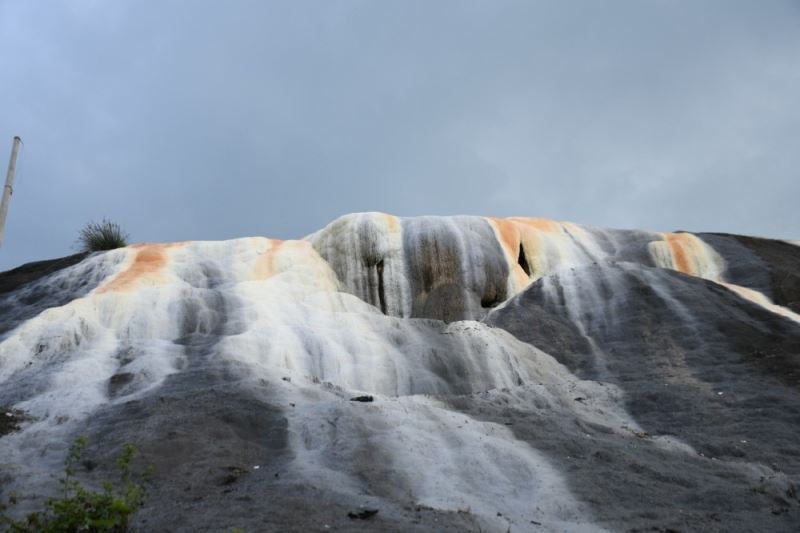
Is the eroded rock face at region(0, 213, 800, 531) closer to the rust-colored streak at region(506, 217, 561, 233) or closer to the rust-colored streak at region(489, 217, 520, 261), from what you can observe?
the rust-colored streak at region(489, 217, 520, 261)

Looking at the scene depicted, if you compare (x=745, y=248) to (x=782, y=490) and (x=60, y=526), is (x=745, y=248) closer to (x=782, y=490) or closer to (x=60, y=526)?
(x=782, y=490)

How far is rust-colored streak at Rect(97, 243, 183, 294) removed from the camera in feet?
64.3

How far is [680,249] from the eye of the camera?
27.2m

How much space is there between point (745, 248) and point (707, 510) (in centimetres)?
1959

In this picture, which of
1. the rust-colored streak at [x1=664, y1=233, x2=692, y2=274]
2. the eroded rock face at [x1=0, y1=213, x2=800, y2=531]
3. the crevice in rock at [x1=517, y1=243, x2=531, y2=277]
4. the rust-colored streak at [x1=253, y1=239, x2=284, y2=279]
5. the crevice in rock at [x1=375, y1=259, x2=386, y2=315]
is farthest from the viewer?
the crevice in rock at [x1=517, y1=243, x2=531, y2=277]

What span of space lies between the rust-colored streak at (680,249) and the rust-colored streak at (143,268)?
59.0 feet

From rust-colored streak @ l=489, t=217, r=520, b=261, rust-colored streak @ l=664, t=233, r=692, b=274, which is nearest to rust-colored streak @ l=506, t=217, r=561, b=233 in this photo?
rust-colored streak @ l=489, t=217, r=520, b=261

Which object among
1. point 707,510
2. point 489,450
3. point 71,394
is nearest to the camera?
point 707,510

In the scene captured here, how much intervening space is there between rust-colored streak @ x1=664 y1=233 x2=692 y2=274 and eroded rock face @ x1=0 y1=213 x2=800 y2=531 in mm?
113

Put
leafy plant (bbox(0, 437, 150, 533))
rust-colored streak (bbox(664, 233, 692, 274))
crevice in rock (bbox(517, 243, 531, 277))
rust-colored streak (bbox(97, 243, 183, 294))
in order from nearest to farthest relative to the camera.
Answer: leafy plant (bbox(0, 437, 150, 533)) < rust-colored streak (bbox(97, 243, 183, 294)) < rust-colored streak (bbox(664, 233, 692, 274)) < crevice in rock (bbox(517, 243, 531, 277))

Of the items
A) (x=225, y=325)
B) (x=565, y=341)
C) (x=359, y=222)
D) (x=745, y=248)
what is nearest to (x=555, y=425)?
(x=565, y=341)

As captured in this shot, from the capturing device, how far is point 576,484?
10070 millimetres

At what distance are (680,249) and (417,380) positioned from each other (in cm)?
1593

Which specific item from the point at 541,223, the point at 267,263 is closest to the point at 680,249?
the point at 541,223
